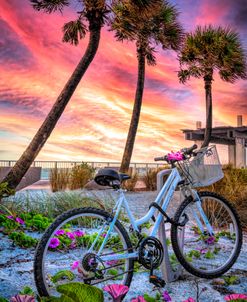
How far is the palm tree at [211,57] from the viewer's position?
20.5 m

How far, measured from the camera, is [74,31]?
15398 mm

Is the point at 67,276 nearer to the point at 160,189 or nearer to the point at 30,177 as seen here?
the point at 160,189

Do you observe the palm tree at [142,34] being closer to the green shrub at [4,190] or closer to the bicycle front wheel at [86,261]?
the green shrub at [4,190]

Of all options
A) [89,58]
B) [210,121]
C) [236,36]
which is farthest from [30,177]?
[236,36]

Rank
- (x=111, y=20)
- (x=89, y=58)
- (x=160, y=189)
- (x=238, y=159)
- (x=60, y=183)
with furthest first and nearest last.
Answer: (x=238, y=159) → (x=60, y=183) → (x=111, y=20) → (x=89, y=58) → (x=160, y=189)

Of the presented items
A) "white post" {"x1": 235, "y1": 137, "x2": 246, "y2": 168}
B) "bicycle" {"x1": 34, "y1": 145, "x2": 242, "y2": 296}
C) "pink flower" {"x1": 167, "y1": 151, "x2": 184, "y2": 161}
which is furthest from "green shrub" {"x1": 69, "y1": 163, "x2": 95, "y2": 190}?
"white post" {"x1": 235, "y1": 137, "x2": 246, "y2": 168}

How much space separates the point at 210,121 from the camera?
20.9m

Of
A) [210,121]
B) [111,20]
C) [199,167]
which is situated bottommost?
[199,167]

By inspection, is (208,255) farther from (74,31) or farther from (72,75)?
(74,31)

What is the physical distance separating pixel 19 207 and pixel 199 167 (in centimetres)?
336

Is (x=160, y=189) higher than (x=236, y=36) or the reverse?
the reverse

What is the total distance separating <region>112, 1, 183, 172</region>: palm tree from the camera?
42.8 ft

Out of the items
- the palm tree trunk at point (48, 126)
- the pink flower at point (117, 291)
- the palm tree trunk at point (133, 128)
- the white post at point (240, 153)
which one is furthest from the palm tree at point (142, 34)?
the pink flower at point (117, 291)

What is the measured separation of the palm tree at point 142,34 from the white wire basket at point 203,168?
390 inches
